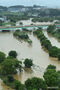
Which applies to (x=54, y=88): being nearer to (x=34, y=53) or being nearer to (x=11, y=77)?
(x=11, y=77)

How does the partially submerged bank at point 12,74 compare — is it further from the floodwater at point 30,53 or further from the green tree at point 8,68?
the floodwater at point 30,53

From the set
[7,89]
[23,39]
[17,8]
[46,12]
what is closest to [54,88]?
[7,89]

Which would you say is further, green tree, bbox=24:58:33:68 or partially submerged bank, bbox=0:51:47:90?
green tree, bbox=24:58:33:68

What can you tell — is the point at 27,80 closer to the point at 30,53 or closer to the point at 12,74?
the point at 12,74

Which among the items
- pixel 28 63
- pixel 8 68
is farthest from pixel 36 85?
pixel 28 63

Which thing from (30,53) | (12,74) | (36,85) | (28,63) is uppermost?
(30,53)

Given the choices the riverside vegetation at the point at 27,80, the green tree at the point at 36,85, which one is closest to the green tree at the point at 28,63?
the riverside vegetation at the point at 27,80

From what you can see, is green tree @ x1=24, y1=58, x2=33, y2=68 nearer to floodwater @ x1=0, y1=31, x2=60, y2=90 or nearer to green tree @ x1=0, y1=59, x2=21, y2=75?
floodwater @ x1=0, y1=31, x2=60, y2=90

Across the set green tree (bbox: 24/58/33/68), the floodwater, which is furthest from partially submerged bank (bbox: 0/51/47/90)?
the floodwater
